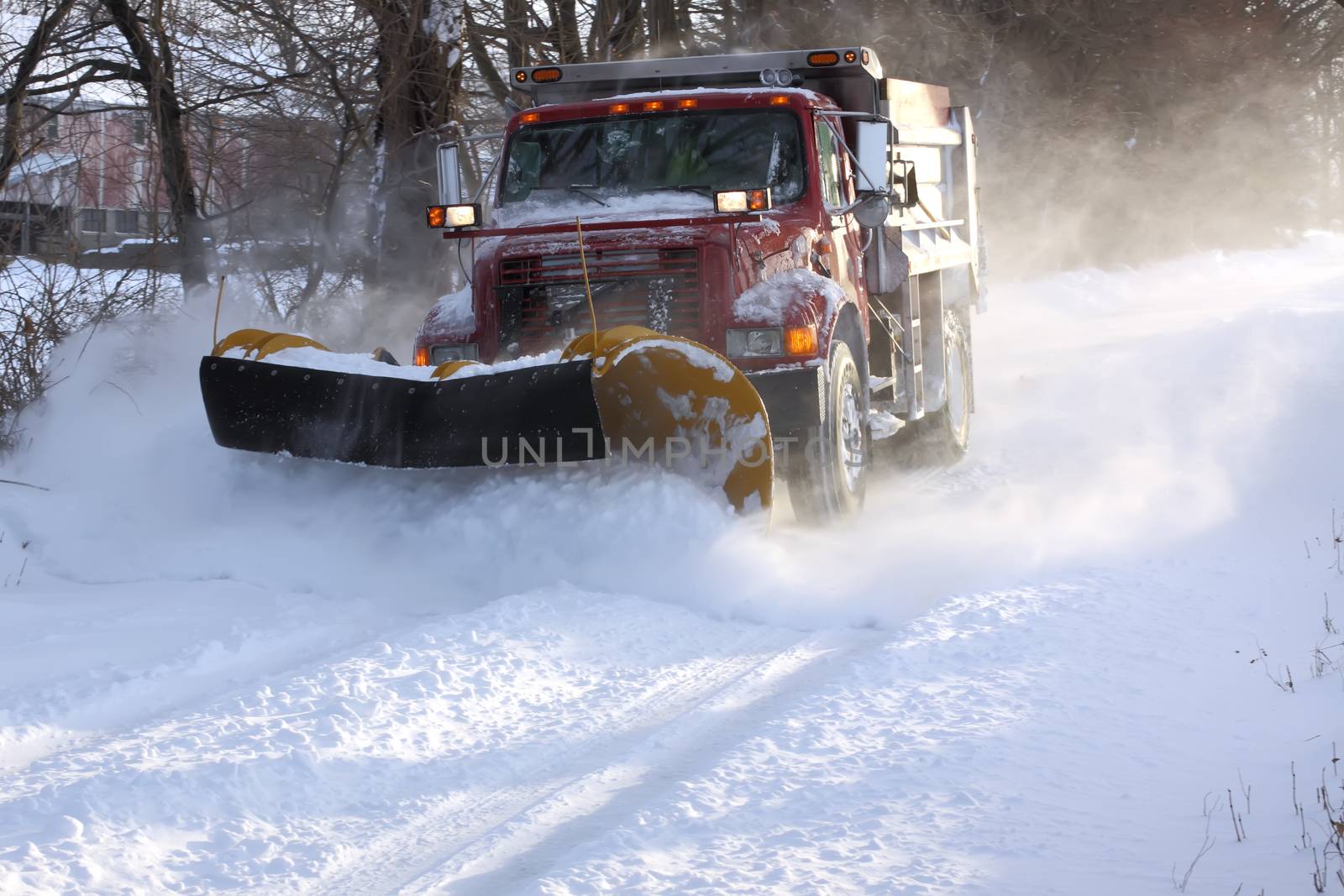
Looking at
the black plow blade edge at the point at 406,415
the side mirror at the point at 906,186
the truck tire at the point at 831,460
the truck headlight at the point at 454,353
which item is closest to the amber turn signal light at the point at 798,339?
the truck tire at the point at 831,460

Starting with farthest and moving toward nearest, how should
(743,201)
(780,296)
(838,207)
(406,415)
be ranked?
(838,207) → (780,296) → (743,201) → (406,415)

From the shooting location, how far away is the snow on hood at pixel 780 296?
6.82 m

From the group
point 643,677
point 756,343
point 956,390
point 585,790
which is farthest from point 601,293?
point 956,390

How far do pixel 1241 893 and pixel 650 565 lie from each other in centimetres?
316

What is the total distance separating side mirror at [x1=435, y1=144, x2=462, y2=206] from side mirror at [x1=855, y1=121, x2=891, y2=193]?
2.27m

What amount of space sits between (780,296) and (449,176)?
219 cm

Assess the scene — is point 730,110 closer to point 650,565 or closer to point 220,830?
point 650,565

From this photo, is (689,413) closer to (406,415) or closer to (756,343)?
(756,343)

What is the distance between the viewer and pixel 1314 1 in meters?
31.2

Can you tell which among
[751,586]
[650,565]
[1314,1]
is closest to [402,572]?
[650,565]

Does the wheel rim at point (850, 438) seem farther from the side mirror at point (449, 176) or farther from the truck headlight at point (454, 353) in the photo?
the side mirror at point (449, 176)

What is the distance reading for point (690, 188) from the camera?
24.2ft

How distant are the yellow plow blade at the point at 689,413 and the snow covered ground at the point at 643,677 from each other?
18cm

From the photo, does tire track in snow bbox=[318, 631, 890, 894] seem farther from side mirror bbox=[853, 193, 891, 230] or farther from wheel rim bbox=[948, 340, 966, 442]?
wheel rim bbox=[948, 340, 966, 442]
